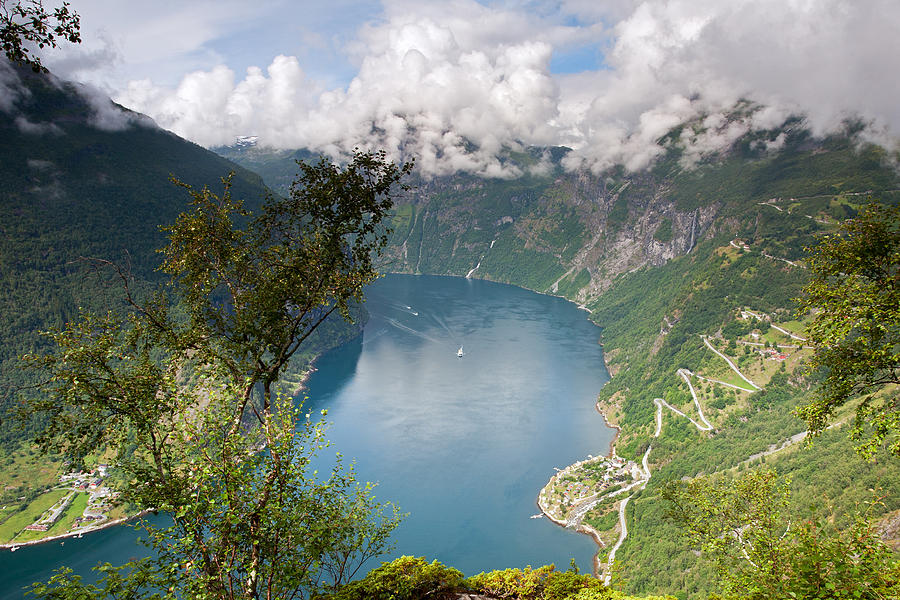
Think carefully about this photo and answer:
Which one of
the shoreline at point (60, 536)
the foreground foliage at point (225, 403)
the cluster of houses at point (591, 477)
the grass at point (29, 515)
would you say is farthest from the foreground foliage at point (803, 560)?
the grass at point (29, 515)

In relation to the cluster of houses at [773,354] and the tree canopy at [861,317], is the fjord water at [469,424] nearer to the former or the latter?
the cluster of houses at [773,354]

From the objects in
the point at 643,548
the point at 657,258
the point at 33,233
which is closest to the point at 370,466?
the point at 643,548

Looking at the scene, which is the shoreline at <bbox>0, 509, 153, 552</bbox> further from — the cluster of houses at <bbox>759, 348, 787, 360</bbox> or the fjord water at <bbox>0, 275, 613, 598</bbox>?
the cluster of houses at <bbox>759, 348, 787, 360</bbox>

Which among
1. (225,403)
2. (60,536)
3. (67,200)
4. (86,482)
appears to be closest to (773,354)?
(225,403)

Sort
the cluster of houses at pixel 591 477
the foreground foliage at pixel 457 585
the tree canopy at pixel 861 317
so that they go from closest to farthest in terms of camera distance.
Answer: the tree canopy at pixel 861 317 → the foreground foliage at pixel 457 585 → the cluster of houses at pixel 591 477

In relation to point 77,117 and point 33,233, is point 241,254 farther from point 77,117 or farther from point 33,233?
point 77,117

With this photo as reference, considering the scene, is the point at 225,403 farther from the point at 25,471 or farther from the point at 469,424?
the point at 25,471
